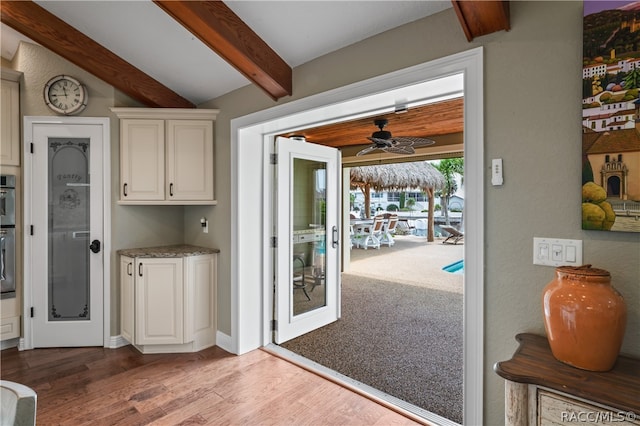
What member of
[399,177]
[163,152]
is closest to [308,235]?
[163,152]

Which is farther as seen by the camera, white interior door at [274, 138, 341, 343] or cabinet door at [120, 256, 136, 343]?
white interior door at [274, 138, 341, 343]

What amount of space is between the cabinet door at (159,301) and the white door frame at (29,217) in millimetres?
463

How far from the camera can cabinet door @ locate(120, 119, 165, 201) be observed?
10.4 feet

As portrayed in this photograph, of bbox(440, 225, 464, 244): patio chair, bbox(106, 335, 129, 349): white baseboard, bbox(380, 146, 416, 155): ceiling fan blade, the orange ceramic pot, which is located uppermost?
bbox(380, 146, 416, 155): ceiling fan blade

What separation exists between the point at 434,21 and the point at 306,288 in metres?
2.92

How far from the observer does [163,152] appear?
320cm

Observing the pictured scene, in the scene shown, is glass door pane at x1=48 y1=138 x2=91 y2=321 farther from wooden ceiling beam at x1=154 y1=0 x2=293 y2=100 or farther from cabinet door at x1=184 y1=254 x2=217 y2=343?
wooden ceiling beam at x1=154 y1=0 x2=293 y2=100

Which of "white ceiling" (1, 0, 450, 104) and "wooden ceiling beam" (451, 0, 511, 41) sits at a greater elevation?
"white ceiling" (1, 0, 450, 104)

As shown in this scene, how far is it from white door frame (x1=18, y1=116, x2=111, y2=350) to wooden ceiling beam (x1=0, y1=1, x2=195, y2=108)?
0.44 metres

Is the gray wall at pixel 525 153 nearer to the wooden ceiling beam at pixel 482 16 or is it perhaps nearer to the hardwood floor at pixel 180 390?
the wooden ceiling beam at pixel 482 16

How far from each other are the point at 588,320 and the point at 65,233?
3997 mm

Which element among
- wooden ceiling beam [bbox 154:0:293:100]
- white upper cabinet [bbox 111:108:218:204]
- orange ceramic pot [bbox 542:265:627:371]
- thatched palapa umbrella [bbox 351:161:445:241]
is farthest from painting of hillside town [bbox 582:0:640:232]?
thatched palapa umbrella [bbox 351:161:445:241]

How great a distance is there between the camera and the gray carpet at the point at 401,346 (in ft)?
8.34

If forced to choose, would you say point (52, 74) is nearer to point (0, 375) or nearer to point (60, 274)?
point (60, 274)
